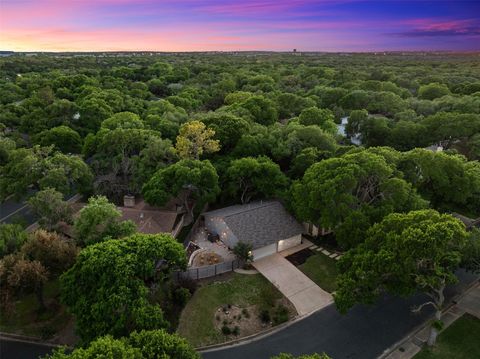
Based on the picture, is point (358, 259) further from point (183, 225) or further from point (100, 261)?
point (183, 225)

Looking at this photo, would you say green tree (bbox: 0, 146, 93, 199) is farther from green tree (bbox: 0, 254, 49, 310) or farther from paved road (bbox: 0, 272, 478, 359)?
paved road (bbox: 0, 272, 478, 359)

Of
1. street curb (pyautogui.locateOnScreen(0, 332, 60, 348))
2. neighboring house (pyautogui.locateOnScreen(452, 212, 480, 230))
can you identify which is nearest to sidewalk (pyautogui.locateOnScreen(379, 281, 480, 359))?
neighboring house (pyautogui.locateOnScreen(452, 212, 480, 230))

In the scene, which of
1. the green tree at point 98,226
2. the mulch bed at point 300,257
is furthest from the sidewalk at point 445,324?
the green tree at point 98,226

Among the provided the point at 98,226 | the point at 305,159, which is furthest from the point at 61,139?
the point at 305,159

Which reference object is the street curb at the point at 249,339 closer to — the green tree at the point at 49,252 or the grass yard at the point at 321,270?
the grass yard at the point at 321,270

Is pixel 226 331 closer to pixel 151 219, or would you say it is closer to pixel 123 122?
pixel 151 219
